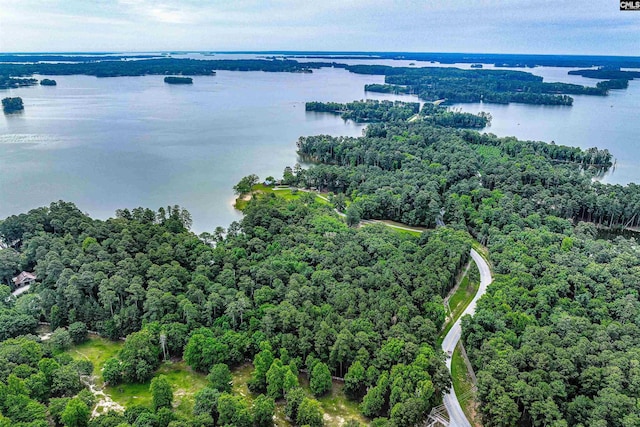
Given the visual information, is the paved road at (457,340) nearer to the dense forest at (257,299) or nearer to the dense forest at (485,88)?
the dense forest at (257,299)

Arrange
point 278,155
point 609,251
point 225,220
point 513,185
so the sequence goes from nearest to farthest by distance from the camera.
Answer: point 609,251, point 225,220, point 513,185, point 278,155

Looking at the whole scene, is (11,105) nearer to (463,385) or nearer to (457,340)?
(457,340)

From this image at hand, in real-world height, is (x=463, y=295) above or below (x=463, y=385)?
above

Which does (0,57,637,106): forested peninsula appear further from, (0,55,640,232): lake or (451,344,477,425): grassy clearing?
(451,344,477,425): grassy clearing

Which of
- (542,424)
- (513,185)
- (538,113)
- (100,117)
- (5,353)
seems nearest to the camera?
(542,424)

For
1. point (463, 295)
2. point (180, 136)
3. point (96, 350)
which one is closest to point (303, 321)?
point (96, 350)

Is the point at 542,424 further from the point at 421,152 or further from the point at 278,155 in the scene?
the point at 278,155

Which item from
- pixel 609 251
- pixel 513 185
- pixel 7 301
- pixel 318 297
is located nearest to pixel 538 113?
pixel 513 185

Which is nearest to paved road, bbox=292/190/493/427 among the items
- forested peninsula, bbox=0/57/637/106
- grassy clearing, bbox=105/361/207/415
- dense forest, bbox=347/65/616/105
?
grassy clearing, bbox=105/361/207/415
